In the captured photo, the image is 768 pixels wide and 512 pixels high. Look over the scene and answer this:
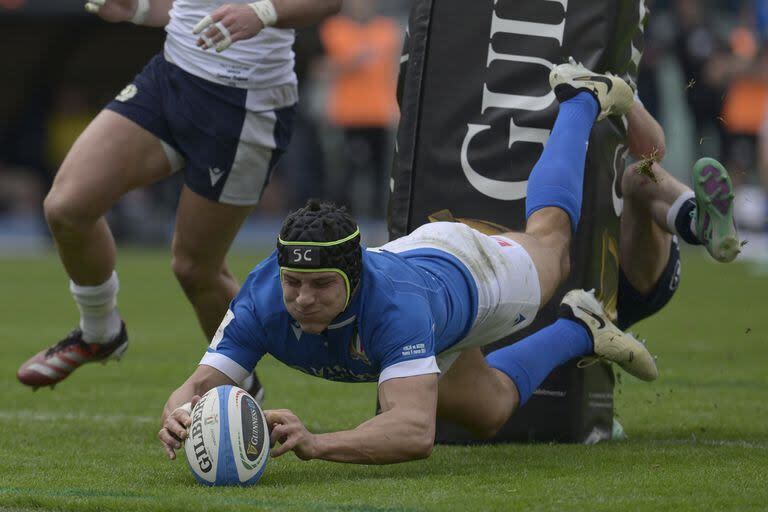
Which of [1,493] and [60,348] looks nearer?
[1,493]

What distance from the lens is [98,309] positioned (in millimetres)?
6562

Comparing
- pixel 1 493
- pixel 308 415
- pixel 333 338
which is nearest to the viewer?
pixel 1 493

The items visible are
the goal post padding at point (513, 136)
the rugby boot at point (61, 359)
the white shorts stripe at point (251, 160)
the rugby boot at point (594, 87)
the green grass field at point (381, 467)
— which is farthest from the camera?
the rugby boot at point (61, 359)

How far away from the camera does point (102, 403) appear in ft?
23.0

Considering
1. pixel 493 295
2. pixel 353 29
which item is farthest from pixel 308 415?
pixel 353 29

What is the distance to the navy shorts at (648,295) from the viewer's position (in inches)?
254

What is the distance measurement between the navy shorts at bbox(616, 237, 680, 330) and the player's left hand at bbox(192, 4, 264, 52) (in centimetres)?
193

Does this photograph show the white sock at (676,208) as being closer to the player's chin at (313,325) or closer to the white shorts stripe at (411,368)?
the white shorts stripe at (411,368)

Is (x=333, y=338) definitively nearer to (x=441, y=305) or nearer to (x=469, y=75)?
(x=441, y=305)

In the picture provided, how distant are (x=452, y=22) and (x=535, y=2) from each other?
340 millimetres

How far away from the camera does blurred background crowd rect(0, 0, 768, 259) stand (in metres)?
16.6

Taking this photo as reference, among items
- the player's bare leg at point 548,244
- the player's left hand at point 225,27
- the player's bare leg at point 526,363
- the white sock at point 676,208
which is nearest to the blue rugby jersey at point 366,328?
the player's bare leg at point 526,363

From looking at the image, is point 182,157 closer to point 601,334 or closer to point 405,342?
→ point 601,334

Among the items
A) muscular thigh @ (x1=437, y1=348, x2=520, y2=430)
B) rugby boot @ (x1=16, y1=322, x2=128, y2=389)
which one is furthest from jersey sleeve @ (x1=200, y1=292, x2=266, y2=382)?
rugby boot @ (x1=16, y1=322, x2=128, y2=389)
